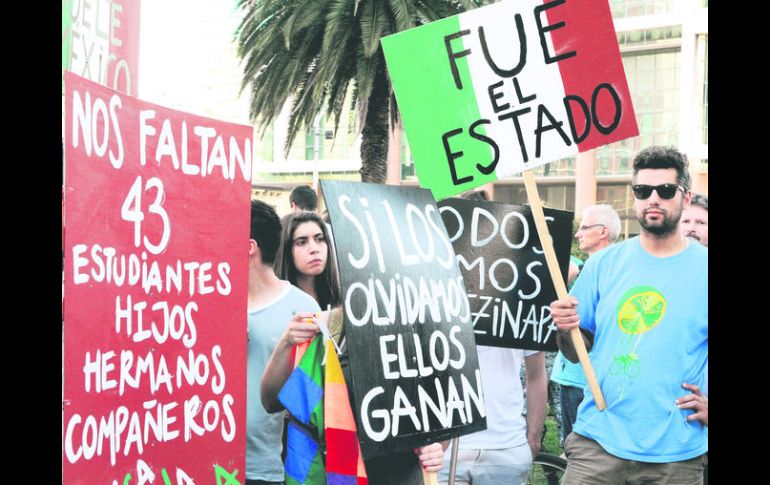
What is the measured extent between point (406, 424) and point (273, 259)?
1.24 m

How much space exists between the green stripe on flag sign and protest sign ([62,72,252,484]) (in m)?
0.67

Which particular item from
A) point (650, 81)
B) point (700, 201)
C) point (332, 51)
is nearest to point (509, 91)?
point (700, 201)

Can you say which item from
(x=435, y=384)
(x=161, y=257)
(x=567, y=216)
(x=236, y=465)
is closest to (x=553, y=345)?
(x=567, y=216)

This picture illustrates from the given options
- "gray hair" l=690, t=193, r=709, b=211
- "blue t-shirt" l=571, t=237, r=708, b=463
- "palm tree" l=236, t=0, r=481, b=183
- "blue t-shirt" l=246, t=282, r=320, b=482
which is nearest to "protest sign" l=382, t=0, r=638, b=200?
"blue t-shirt" l=571, t=237, r=708, b=463

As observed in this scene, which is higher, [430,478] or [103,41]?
[103,41]

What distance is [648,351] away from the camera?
3977mm

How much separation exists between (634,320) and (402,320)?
1034 mm

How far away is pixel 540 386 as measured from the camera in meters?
4.57

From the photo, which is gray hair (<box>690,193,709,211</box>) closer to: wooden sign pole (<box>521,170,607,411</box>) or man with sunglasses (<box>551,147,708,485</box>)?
man with sunglasses (<box>551,147,708,485</box>)

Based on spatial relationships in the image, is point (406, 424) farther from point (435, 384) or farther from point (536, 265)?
point (536, 265)

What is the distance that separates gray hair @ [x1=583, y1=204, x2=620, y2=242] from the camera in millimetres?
4840

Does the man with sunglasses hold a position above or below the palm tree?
below

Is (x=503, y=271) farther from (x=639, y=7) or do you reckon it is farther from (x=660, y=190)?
(x=639, y=7)

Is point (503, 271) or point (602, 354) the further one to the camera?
point (503, 271)
